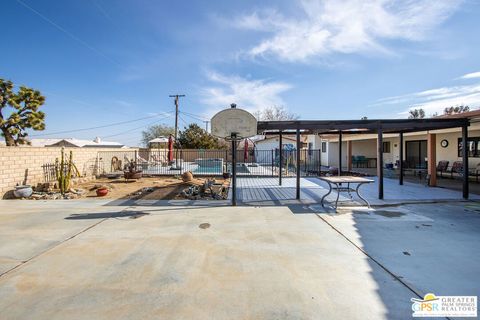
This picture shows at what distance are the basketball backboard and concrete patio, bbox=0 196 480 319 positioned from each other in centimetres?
282

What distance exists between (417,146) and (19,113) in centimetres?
2333

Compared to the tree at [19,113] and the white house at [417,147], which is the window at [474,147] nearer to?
the white house at [417,147]

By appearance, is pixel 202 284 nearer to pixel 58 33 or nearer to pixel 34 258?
pixel 34 258

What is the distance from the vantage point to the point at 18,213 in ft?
21.9

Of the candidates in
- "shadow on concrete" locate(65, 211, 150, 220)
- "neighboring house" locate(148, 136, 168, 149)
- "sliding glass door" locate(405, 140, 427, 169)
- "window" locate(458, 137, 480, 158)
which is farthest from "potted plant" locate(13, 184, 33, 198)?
"sliding glass door" locate(405, 140, 427, 169)

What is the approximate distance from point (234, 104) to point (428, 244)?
5662 mm

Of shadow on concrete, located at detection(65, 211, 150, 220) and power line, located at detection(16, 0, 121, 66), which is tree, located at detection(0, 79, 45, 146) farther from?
shadow on concrete, located at detection(65, 211, 150, 220)

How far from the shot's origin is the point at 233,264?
3.60m

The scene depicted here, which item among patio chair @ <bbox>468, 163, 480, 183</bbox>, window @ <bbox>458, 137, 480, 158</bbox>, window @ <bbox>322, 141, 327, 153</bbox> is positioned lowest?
patio chair @ <bbox>468, 163, 480, 183</bbox>

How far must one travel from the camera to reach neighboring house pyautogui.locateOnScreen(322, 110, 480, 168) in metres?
11.9

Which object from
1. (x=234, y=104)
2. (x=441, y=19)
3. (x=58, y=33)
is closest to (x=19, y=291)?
(x=234, y=104)

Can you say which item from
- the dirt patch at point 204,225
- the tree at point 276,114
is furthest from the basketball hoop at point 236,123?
the tree at point 276,114

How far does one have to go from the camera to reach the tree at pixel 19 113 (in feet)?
47.1

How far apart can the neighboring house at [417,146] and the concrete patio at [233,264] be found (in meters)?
6.01
